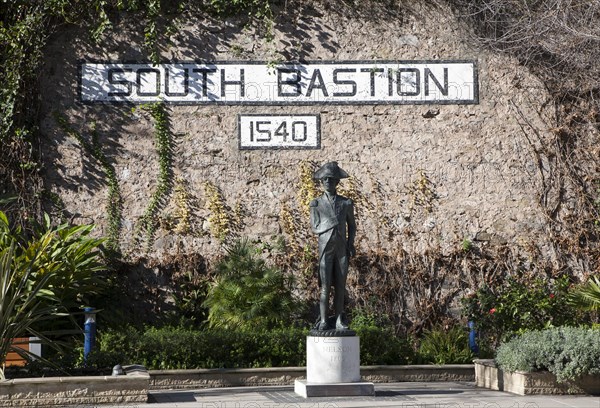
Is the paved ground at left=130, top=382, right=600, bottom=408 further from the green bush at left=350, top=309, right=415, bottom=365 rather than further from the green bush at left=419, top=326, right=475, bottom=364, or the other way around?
the green bush at left=419, top=326, right=475, bottom=364

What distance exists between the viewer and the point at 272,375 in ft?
37.7

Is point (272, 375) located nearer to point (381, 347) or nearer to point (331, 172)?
point (381, 347)

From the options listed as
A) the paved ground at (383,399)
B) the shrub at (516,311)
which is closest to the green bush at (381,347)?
the paved ground at (383,399)

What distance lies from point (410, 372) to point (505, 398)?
2352 mm

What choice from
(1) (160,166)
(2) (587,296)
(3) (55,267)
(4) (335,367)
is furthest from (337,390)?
(1) (160,166)

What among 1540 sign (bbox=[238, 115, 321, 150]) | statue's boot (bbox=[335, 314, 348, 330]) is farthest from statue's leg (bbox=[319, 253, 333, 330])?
1540 sign (bbox=[238, 115, 321, 150])

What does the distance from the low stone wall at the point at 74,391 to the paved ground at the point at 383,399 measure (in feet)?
0.85

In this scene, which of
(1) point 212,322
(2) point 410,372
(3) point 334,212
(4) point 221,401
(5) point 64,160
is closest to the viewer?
(4) point 221,401

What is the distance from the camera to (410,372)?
38.6 feet

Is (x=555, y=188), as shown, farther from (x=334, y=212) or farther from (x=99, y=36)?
(x=99, y=36)

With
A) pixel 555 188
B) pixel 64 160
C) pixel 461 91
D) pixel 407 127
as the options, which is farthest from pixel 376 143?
pixel 64 160

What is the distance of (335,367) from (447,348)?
310cm

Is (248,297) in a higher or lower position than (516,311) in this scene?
higher

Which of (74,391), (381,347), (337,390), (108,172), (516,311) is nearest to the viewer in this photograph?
(74,391)
